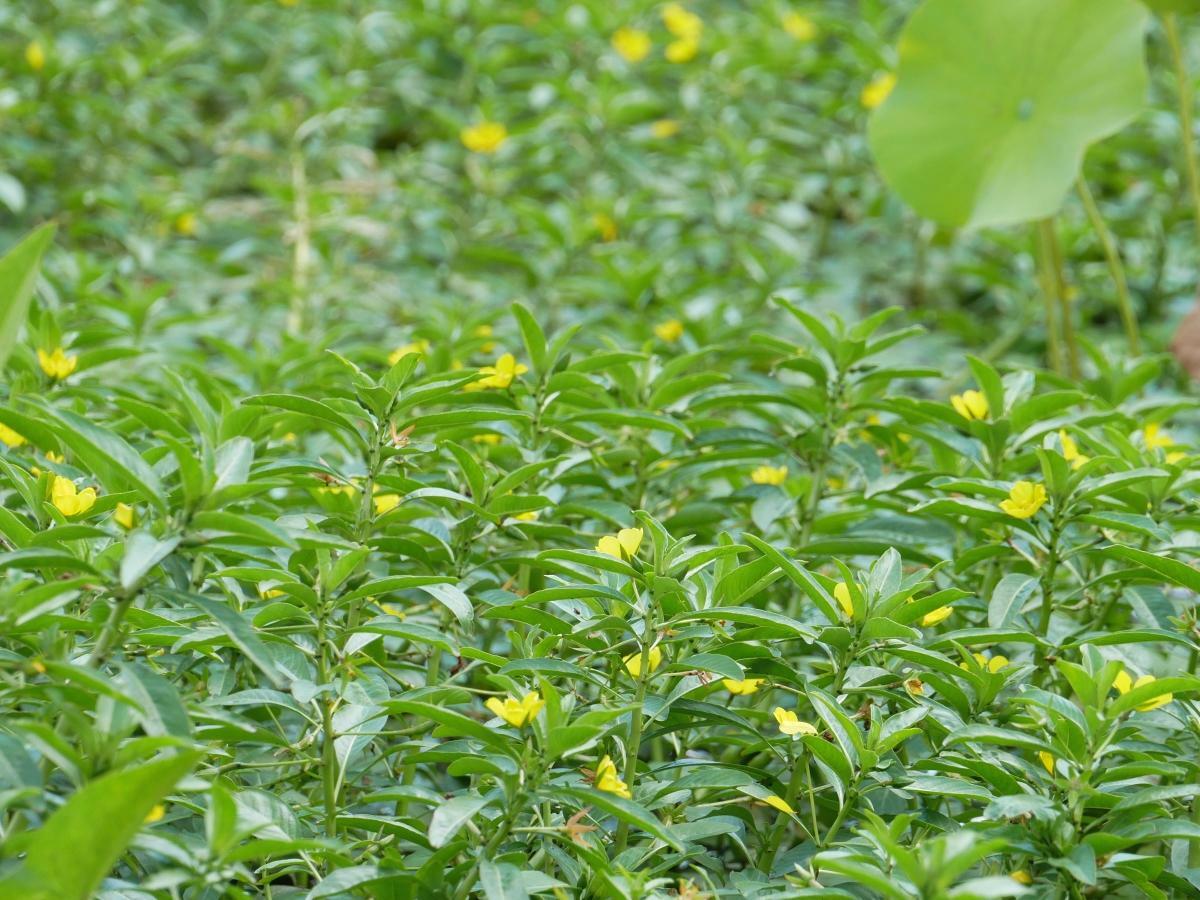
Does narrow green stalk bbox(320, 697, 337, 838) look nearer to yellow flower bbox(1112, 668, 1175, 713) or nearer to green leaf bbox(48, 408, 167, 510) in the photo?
green leaf bbox(48, 408, 167, 510)

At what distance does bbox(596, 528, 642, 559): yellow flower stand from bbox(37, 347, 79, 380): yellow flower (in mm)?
791

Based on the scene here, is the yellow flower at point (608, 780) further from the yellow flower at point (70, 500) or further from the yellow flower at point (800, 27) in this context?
the yellow flower at point (800, 27)

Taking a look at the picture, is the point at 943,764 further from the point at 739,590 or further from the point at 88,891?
the point at 88,891

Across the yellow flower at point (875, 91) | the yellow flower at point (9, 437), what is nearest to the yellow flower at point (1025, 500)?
the yellow flower at point (9, 437)

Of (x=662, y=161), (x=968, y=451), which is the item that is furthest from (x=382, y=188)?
(x=968, y=451)

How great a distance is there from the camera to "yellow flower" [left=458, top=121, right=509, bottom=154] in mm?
3051

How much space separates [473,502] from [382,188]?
195 centimetres

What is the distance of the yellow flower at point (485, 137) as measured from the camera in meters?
3.05

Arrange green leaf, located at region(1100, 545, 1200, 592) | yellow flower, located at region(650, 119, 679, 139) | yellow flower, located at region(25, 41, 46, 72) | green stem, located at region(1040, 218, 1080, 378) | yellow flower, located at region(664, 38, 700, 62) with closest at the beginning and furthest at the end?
green leaf, located at region(1100, 545, 1200, 592), green stem, located at region(1040, 218, 1080, 378), yellow flower, located at region(25, 41, 46, 72), yellow flower, located at region(650, 119, 679, 139), yellow flower, located at region(664, 38, 700, 62)

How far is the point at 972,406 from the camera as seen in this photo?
4.69 ft

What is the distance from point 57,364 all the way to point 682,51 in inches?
93.5

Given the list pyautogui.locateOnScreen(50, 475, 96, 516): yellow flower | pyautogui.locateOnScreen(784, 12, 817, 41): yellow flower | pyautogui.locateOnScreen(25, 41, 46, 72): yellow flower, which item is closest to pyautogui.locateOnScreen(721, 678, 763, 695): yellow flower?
pyautogui.locateOnScreen(50, 475, 96, 516): yellow flower

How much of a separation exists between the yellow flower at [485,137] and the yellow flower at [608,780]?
7.55 feet

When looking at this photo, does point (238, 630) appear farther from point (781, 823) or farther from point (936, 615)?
→ point (936, 615)
